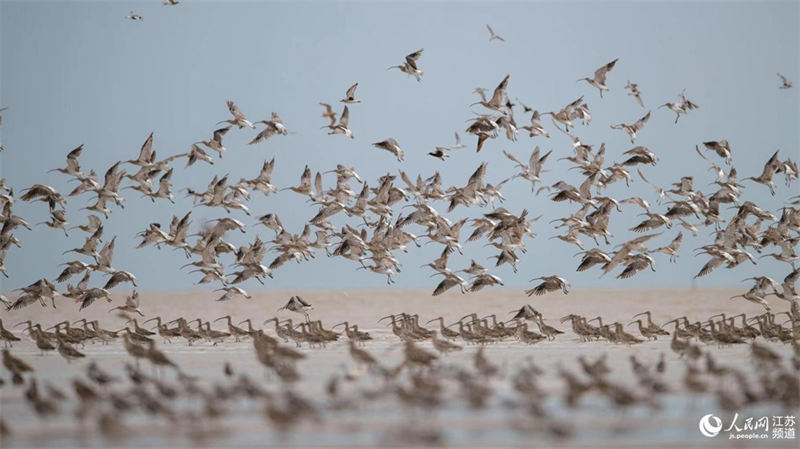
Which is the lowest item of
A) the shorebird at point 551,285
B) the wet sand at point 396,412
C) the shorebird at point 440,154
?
the wet sand at point 396,412

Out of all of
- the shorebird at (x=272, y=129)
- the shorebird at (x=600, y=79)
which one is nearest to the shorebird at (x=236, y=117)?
the shorebird at (x=272, y=129)

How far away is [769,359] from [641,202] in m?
14.4

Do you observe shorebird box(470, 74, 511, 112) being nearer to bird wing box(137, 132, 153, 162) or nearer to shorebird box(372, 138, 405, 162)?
shorebird box(372, 138, 405, 162)

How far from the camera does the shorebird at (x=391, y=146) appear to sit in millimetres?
33406

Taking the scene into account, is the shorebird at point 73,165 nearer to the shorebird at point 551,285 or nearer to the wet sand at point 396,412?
the wet sand at point 396,412

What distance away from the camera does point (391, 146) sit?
33438 mm

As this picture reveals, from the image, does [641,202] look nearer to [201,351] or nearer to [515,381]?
[201,351]

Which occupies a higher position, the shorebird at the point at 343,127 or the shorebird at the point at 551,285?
the shorebird at the point at 343,127

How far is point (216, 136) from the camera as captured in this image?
3453 cm

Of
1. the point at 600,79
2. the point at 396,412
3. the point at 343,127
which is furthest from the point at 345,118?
the point at 396,412

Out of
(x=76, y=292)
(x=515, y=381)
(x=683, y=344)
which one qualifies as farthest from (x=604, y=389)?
(x=76, y=292)

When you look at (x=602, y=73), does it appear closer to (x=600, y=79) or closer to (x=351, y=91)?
(x=600, y=79)

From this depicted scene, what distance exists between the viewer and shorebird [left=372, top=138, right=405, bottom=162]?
33.4m

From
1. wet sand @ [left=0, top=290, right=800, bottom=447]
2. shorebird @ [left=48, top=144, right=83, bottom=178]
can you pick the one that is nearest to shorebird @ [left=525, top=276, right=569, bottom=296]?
wet sand @ [left=0, top=290, right=800, bottom=447]
